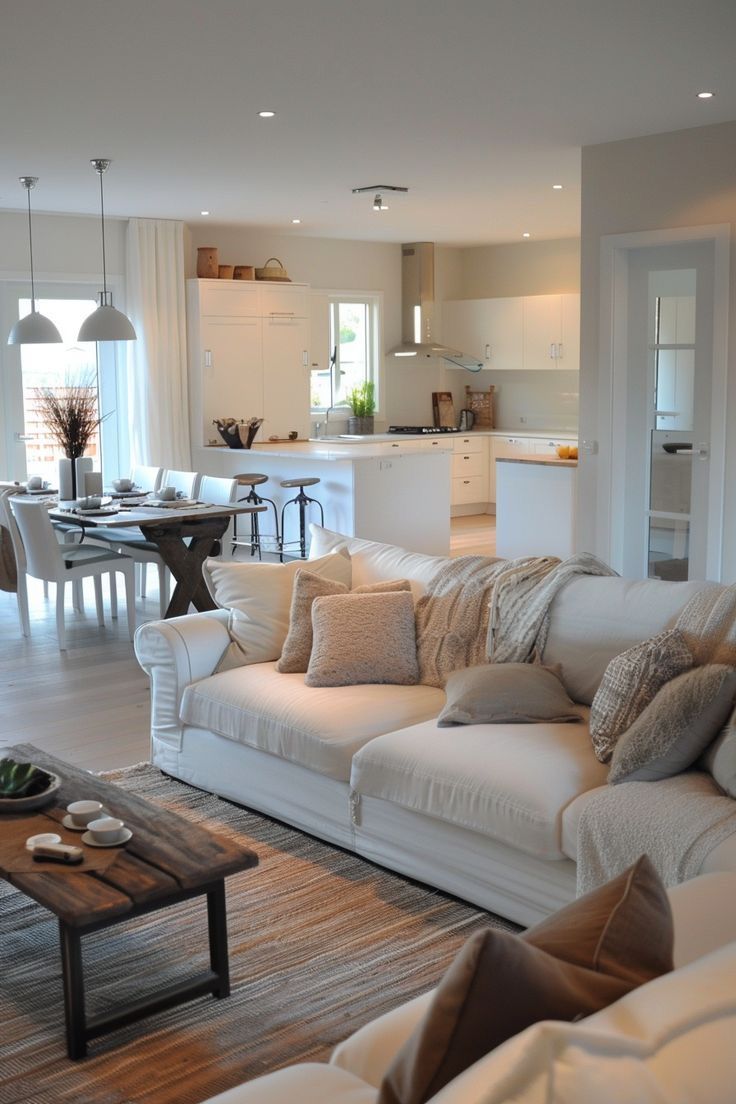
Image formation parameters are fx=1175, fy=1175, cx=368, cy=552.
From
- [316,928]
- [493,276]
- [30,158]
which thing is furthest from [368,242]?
[316,928]

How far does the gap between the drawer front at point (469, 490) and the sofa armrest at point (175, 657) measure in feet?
24.3

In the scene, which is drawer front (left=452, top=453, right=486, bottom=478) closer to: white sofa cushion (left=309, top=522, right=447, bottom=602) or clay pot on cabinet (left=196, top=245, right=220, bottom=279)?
clay pot on cabinet (left=196, top=245, right=220, bottom=279)

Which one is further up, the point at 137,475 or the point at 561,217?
the point at 561,217

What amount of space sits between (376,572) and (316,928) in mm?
1576

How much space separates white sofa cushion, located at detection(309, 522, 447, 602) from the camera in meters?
4.32

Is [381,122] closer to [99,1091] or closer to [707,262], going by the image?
[707,262]

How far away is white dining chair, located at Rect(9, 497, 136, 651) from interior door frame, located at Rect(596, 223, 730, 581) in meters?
2.74

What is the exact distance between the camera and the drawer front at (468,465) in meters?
11.5

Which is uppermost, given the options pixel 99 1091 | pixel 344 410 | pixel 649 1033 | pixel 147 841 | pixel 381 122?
pixel 381 122

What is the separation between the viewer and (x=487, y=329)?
38.8ft

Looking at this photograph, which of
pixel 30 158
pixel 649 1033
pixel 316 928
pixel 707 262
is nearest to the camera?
pixel 649 1033

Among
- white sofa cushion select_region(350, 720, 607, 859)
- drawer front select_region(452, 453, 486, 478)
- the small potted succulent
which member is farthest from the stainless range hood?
the small potted succulent

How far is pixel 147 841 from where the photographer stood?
2.89 m

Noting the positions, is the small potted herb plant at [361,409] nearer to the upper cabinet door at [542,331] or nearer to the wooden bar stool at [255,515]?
the upper cabinet door at [542,331]
